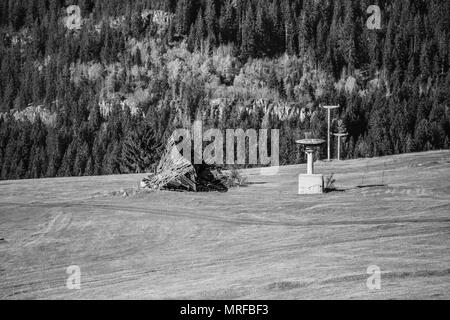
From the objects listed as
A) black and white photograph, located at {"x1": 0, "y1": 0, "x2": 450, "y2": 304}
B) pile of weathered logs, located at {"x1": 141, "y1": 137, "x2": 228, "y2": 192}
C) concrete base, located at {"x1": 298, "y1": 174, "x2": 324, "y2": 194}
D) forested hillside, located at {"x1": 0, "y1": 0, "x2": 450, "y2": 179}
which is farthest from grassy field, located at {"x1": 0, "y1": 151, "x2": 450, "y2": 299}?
forested hillside, located at {"x1": 0, "y1": 0, "x2": 450, "y2": 179}

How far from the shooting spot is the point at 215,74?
166 metres

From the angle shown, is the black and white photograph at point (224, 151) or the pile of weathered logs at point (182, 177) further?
the pile of weathered logs at point (182, 177)

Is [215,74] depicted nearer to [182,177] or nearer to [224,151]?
[224,151]

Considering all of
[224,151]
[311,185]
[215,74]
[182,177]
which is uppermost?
[215,74]

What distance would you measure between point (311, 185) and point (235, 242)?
40.5 ft

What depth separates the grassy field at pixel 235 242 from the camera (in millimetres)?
24312

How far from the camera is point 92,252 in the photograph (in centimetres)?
3012

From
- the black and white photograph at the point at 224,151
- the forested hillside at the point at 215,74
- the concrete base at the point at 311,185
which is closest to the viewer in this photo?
the black and white photograph at the point at 224,151

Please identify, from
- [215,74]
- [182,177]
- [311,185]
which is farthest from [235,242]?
[215,74]

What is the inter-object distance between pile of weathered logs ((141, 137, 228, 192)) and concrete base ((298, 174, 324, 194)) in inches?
228

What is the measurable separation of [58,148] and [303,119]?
179 ft

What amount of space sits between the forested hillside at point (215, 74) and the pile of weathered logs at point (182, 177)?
8618 centimetres

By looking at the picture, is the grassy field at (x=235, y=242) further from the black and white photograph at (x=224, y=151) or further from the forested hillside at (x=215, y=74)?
the forested hillside at (x=215, y=74)

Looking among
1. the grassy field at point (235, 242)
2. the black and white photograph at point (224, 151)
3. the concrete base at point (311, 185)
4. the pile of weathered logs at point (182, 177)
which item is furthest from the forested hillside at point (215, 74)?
the grassy field at point (235, 242)
